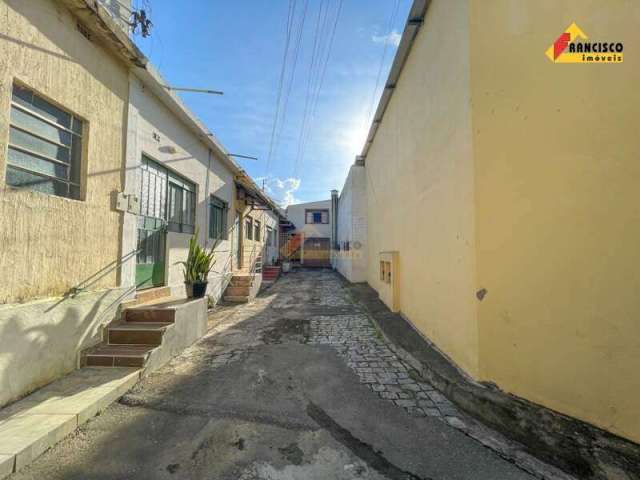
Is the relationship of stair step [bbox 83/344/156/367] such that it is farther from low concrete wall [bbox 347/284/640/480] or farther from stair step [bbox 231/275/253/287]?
stair step [bbox 231/275/253/287]

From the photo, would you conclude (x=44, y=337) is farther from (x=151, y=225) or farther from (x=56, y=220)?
(x=151, y=225)

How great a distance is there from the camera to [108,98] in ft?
12.4

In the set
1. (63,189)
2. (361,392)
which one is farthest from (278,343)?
(63,189)

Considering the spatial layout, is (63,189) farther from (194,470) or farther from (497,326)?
(497,326)

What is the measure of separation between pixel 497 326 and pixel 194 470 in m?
2.92

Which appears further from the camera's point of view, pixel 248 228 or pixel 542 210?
pixel 248 228

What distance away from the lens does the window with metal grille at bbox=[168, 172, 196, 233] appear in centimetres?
564

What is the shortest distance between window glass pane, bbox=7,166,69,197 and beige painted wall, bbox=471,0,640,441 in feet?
16.0

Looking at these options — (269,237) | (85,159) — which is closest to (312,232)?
(269,237)

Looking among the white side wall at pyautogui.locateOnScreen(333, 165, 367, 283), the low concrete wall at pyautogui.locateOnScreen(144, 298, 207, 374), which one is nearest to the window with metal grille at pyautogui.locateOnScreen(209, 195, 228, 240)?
the low concrete wall at pyautogui.locateOnScreen(144, 298, 207, 374)

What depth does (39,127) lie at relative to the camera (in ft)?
9.81

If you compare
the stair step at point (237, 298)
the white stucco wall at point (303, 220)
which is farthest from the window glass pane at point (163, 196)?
the white stucco wall at point (303, 220)

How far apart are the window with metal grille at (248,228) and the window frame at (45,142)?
6.98 metres

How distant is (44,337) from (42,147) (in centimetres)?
217
